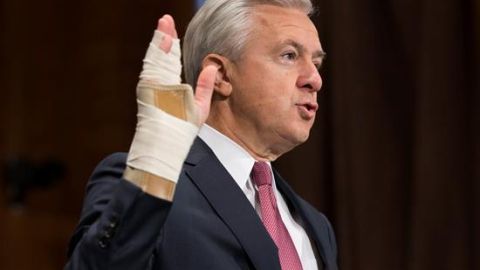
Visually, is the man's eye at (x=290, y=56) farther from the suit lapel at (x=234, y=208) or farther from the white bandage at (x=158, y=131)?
the white bandage at (x=158, y=131)

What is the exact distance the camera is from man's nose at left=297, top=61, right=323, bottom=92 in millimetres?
1353

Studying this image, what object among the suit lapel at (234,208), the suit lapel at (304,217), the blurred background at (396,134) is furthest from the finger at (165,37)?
the blurred background at (396,134)

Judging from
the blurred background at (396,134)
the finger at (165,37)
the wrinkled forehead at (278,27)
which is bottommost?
the blurred background at (396,134)

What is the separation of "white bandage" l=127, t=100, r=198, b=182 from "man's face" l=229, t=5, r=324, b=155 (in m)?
0.33

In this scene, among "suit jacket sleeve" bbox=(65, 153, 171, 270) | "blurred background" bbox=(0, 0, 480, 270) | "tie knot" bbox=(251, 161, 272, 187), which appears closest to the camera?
"suit jacket sleeve" bbox=(65, 153, 171, 270)

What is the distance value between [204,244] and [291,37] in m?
0.33

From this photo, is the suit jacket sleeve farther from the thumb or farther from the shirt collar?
the shirt collar

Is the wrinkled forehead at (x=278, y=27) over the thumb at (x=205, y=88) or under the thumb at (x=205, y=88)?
over

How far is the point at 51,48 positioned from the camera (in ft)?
8.25

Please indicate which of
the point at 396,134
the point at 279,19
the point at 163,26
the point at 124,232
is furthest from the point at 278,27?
the point at 396,134

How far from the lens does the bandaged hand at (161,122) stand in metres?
1.03

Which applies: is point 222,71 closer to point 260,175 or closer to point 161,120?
point 260,175

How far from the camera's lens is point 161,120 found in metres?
1.03

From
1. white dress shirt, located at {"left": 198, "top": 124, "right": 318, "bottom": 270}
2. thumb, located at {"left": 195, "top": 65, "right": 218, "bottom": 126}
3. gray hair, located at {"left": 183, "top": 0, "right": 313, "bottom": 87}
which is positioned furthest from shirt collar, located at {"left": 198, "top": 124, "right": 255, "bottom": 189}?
thumb, located at {"left": 195, "top": 65, "right": 218, "bottom": 126}
